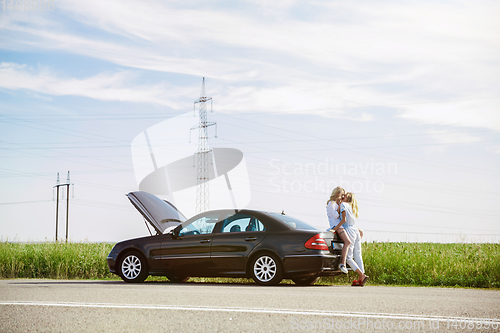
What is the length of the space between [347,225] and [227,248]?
2536 mm

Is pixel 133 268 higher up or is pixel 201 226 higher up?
pixel 201 226

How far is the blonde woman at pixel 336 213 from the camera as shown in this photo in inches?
416

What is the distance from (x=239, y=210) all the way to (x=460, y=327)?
619 centimetres

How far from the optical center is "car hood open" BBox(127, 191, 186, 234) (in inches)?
454

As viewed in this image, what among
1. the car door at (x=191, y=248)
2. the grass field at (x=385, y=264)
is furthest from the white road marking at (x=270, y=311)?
the grass field at (x=385, y=264)

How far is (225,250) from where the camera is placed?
10508mm

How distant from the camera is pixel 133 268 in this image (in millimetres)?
11250

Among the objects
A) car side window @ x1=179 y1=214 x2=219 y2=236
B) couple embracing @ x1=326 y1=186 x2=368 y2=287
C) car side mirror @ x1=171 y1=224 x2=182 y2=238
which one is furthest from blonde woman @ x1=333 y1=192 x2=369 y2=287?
car side mirror @ x1=171 y1=224 x2=182 y2=238

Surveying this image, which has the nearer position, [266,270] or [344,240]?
[266,270]

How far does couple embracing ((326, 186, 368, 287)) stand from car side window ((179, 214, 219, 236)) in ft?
7.93

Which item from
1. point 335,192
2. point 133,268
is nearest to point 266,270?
point 335,192

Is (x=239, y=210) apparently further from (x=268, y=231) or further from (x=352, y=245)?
(x=352, y=245)

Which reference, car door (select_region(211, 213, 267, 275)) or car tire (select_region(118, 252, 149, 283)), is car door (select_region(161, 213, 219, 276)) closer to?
car door (select_region(211, 213, 267, 275))

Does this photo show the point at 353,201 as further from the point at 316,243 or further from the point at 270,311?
the point at 270,311
